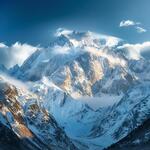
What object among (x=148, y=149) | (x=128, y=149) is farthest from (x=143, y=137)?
(x=148, y=149)

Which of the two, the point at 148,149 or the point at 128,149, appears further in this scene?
the point at 128,149

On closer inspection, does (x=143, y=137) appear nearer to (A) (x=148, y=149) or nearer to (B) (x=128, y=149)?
(B) (x=128, y=149)

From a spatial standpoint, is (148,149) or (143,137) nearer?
(148,149)
